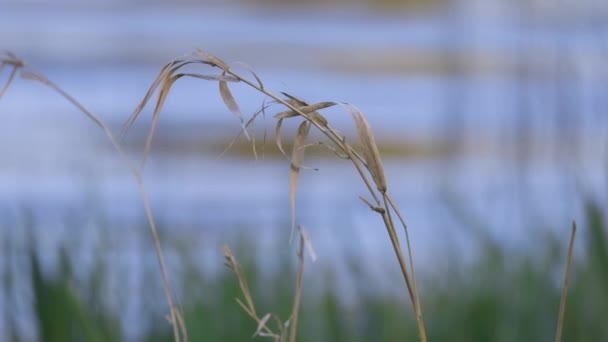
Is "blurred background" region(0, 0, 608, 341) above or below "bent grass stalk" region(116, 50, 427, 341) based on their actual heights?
below

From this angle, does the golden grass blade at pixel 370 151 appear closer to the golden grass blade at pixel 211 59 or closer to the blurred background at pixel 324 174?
the golden grass blade at pixel 211 59

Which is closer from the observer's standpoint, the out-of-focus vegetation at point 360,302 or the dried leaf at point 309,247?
the dried leaf at point 309,247

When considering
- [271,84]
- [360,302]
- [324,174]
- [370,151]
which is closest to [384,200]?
[370,151]

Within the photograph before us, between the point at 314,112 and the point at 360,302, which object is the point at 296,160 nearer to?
the point at 314,112

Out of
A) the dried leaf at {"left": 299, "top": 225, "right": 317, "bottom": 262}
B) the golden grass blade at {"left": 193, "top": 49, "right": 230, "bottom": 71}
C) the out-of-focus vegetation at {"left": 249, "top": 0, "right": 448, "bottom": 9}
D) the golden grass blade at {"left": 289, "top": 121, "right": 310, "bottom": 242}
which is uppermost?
the golden grass blade at {"left": 193, "top": 49, "right": 230, "bottom": 71}

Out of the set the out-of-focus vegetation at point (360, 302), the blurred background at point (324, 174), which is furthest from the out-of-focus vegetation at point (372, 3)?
the out-of-focus vegetation at point (360, 302)

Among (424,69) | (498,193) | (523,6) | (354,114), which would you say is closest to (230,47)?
(424,69)

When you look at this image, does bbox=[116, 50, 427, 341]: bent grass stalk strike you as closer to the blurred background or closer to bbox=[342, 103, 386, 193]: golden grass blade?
bbox=[342, 103, 386, 193]: golden grass blade

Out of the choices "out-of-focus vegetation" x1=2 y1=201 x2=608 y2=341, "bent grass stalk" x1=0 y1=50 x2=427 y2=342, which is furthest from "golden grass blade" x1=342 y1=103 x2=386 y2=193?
"out-of-focus vegetation" x1=2 y1=201 x2=608 y2=341
